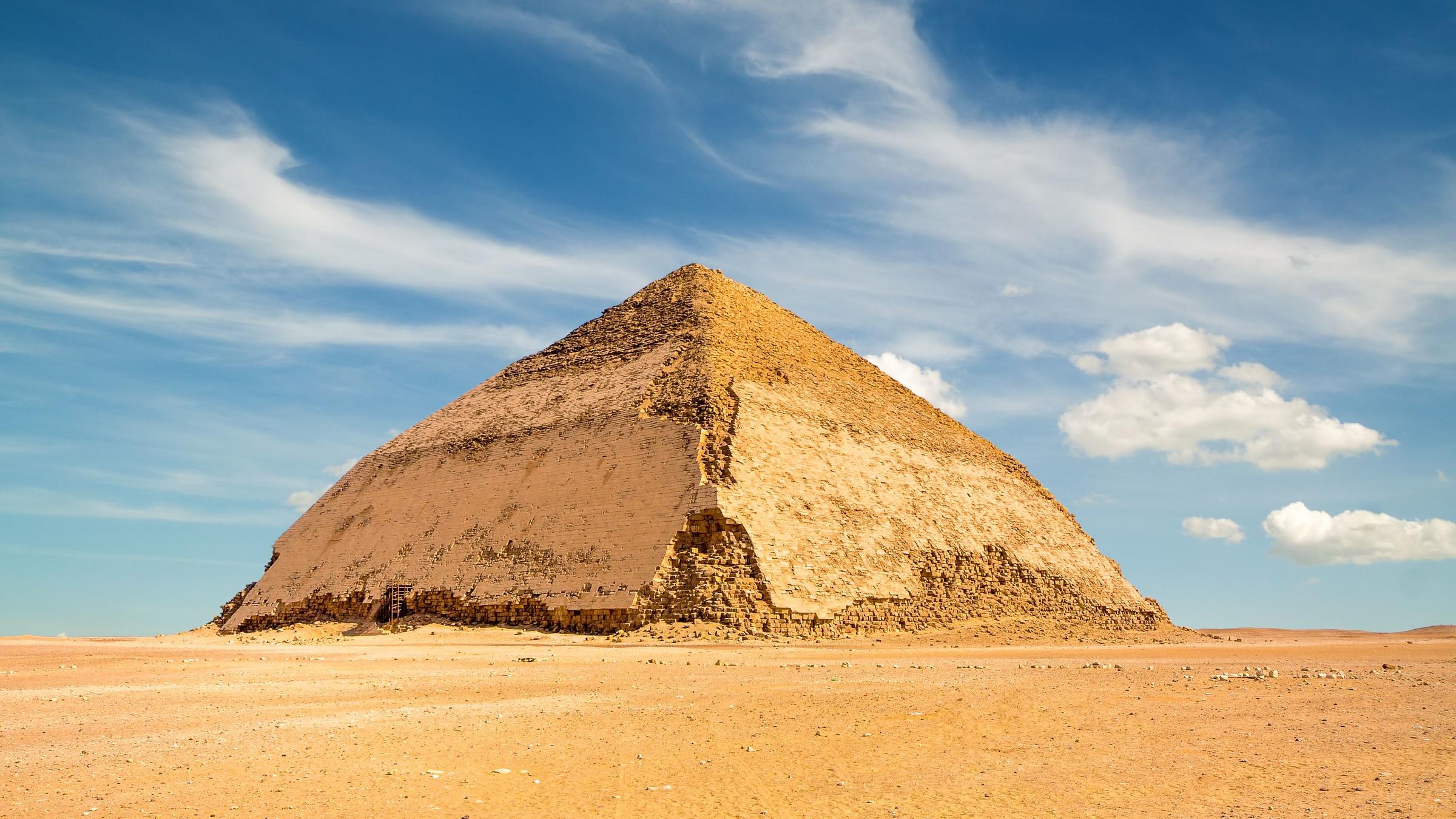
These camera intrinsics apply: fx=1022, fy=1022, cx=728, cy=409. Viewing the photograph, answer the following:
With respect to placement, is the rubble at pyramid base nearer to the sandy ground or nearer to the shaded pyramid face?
the shaded pyramid face

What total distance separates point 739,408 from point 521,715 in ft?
67.5

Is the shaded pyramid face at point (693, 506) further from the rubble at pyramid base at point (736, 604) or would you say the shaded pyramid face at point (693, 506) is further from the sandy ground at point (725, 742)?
the sandy ground at point (725, 742)

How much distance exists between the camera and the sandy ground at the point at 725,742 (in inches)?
278

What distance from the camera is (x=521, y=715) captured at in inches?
436

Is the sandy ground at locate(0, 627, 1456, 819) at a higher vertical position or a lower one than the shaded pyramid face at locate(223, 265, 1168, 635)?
lower

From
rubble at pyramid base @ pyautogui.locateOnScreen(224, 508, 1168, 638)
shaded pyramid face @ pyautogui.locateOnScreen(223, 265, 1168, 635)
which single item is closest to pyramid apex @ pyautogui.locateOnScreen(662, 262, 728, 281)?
shaded pyramid face @ pyautogui.locateOnScreen(223, 265, 1168, 635)

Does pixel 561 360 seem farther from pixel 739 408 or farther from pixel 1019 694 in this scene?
pixel 1019 694

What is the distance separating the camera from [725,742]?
368 inches

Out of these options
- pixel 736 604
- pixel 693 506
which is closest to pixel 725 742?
pixel 736 604

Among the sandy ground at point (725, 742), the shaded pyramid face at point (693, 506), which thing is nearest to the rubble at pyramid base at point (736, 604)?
the shaded pyramid face at point (693, 506)

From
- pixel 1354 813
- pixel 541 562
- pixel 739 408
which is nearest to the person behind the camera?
pixel 1354 813

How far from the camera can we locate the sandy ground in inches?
278

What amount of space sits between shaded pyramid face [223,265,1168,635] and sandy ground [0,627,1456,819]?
9547 millimetres

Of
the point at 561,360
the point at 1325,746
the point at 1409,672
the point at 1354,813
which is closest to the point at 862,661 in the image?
the point at 1409,672
